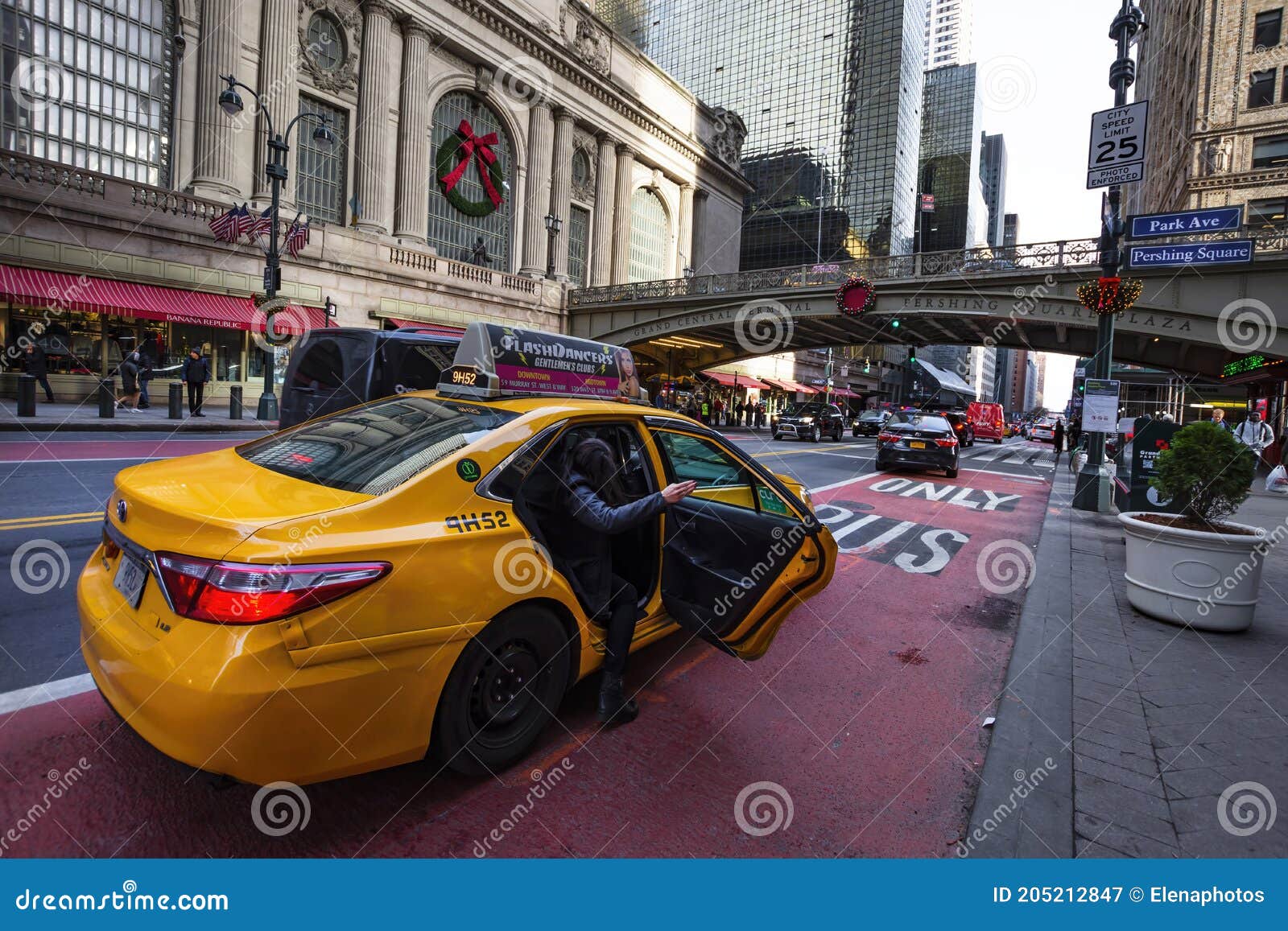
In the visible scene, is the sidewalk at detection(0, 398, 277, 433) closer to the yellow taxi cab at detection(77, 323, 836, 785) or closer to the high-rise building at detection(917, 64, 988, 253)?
the yellow taxi cab at detection(77, 323, 836, 785)

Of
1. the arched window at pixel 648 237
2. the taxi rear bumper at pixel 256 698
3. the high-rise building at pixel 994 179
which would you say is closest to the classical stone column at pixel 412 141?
the arched window at pixel 648 237

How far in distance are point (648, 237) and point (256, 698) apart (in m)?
50.8

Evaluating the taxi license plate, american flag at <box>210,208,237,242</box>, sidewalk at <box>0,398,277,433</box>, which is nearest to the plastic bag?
the taxi license plate

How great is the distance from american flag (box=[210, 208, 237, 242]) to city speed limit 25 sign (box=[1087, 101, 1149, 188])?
24.1m

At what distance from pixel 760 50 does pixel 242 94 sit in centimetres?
7521

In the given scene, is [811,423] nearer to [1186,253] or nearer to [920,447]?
[920,447]

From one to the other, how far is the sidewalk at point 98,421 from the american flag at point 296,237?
732 cm

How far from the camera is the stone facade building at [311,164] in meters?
20.5

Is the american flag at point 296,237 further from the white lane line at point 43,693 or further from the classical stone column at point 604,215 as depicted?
the white lane line at point 43,693

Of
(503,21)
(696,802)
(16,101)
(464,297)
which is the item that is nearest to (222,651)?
(696,802)

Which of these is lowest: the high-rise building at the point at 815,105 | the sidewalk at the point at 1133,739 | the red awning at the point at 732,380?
the sidewalk at the point at 1133,739

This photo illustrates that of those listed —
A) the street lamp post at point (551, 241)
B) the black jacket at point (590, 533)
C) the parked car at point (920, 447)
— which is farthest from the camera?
the street lamp post at point (551, 241)

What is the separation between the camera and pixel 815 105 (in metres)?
80.1

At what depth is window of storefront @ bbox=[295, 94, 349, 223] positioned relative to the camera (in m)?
28.4
